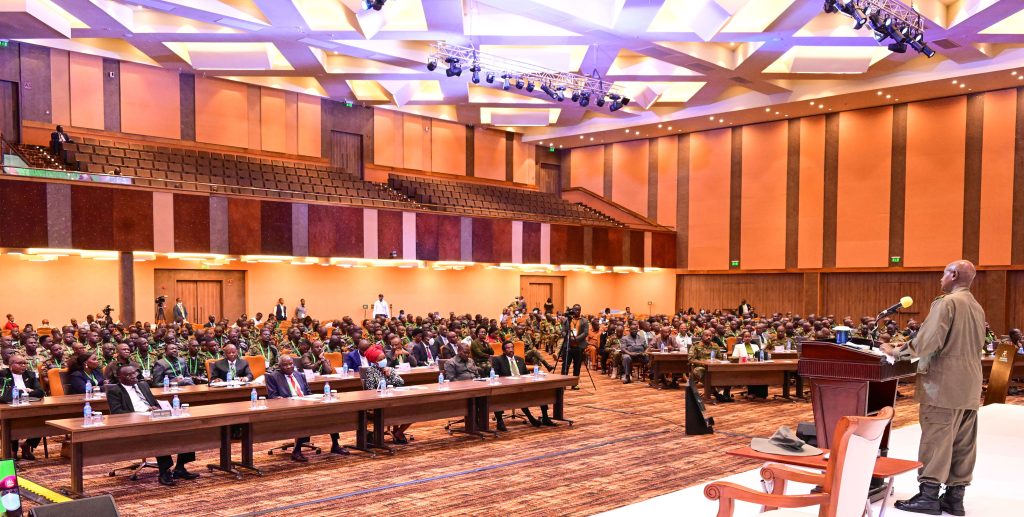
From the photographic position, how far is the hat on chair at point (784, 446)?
3.68 m

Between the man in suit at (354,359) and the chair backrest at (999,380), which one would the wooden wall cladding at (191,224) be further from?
the chair backrest at (999,380)

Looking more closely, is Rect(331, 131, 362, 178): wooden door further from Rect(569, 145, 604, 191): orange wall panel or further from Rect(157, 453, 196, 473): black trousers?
Rect(157, 453, 196, 473): black trousers

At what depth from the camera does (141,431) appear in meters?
6.16

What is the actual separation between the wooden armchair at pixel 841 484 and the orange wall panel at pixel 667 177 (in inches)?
954

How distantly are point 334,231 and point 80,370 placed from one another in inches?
462

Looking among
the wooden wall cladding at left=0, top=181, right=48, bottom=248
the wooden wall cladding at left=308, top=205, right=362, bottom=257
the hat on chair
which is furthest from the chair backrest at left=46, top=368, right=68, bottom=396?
the wooden wall cladding at left=308, top=205, right=362, bottom=257

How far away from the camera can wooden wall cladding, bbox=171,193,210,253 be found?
56.3 ft

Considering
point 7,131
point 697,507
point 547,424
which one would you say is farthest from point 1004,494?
point 7,131

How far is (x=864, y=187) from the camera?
22.4m

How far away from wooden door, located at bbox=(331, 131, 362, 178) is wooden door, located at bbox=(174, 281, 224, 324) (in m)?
5.87

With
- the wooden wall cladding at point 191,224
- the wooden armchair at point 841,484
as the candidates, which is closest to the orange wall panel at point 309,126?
the wooden wall cladding at point 191,224

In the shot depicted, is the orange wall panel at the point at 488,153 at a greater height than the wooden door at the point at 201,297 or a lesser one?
greater

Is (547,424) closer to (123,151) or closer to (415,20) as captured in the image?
(415,20)

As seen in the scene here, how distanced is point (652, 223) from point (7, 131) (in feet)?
62.3
